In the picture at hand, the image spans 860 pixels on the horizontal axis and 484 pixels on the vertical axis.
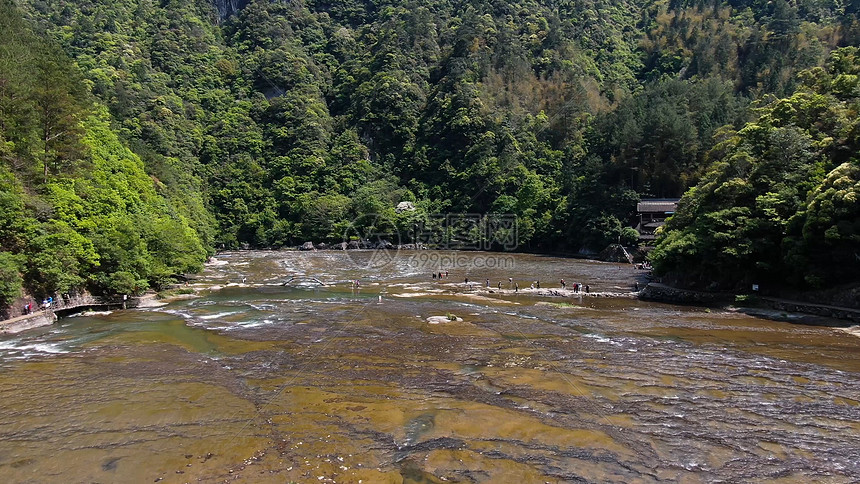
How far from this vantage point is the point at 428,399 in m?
16.3

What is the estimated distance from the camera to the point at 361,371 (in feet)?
64.4

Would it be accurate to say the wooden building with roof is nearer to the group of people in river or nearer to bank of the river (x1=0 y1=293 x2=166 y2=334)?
the group of people in river

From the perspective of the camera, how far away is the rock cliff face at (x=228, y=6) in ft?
587

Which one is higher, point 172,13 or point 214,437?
point 172,13

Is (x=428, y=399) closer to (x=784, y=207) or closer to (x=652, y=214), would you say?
(x=784, y=207)

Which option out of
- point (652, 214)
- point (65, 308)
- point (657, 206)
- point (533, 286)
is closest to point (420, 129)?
point (652, 214)

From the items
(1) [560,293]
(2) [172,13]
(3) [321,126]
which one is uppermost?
(2) [172,13]

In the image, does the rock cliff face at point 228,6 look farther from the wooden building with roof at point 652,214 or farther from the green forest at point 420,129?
the wooden building with roof at point 652,214

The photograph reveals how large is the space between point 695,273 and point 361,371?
31.9 metres

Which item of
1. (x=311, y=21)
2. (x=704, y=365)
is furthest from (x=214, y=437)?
(x=311, y=21)

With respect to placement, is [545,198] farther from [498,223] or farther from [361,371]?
[361,371]

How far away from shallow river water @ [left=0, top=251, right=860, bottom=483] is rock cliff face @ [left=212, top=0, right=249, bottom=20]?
181 m

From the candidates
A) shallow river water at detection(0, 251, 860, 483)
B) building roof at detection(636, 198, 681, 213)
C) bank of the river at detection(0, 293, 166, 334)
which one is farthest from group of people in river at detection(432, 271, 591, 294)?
building roof at detection(636, 198, 681, 213)

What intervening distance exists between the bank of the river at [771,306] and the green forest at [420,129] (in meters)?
1.93
